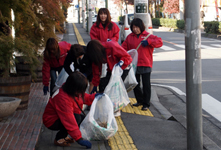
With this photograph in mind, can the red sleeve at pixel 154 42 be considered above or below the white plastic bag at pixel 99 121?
above

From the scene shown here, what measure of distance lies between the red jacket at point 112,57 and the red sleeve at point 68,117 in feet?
4.95

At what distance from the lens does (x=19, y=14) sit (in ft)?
22.6

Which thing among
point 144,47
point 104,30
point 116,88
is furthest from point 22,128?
point 104,30

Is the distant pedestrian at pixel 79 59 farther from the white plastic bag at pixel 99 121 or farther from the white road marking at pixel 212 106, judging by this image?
the white road marking at pixel 212 106

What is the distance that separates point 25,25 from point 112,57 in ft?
9.30

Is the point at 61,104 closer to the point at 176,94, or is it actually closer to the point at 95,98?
the point at 95,98

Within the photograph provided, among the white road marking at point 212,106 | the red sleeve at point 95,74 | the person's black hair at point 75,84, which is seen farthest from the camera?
the white road marking at point 212,106

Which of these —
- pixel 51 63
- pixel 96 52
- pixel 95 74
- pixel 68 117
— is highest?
pixel 96 52

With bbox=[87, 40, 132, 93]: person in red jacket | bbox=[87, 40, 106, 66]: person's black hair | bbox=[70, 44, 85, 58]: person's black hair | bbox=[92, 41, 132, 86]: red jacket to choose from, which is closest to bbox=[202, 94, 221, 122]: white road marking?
bbox=[87, 40, 132, 93]: person in red jacket

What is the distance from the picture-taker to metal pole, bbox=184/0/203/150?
404 cm

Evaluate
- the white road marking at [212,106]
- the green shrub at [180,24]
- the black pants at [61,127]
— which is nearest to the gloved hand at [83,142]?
the black pants at [61,127]

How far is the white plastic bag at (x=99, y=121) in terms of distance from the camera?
452cm

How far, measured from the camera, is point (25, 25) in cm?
779

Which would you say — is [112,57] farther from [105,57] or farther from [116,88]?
[116,88]
